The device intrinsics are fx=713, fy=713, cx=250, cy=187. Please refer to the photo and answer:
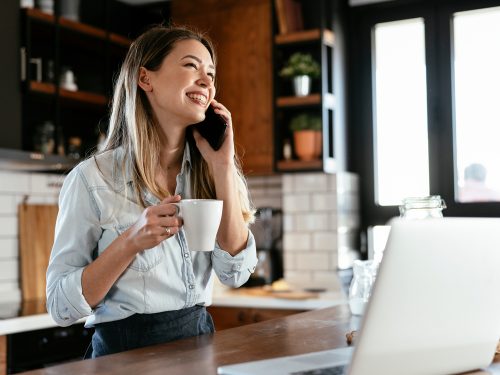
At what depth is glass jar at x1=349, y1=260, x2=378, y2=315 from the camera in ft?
5.83

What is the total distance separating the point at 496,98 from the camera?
3.83 m

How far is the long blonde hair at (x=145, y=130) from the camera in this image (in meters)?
1.65

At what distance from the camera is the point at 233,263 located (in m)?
1.69

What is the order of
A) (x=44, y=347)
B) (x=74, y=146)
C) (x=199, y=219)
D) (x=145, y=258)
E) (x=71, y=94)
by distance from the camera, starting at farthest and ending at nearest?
(x=74, y=146) → (x=71, y=94) → (x=44, y=347) → (x=145, y=258) → (x=199, y=219)

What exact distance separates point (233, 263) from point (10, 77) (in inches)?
85.2

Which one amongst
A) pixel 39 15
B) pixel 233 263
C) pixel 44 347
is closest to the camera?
pixel 233 263

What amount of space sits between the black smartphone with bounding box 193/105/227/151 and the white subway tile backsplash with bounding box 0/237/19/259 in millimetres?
2210

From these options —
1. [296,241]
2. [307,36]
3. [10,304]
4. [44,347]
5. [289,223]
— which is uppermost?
[307,36]

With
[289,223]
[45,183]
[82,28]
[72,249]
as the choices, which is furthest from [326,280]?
[72,249]

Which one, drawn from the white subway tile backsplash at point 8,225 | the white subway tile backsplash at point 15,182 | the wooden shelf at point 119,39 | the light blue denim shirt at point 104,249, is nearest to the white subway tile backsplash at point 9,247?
the white subway tile backsplash at point 8,225

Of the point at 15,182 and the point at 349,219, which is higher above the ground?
the point at 15,182

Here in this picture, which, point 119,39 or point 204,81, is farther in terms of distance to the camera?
point 119,39

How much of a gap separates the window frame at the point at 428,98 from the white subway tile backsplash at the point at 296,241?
0.41 metres

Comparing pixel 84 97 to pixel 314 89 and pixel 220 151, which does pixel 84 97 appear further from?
pixel 220 151
